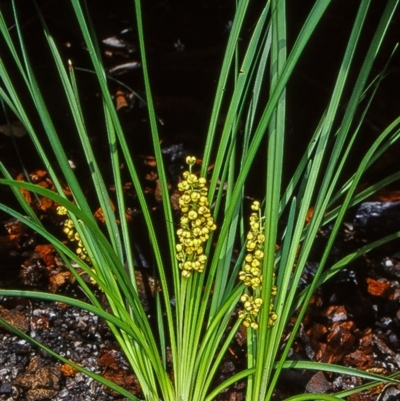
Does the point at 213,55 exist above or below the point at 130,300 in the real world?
above

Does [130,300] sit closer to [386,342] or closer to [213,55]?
[386,342]

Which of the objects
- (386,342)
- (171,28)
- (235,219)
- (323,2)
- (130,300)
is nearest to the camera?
(323,2)

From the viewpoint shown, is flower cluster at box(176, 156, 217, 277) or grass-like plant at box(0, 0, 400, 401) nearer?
grass-like plant at box(0, 0, 400, 401)

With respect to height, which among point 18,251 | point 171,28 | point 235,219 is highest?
point 171,28

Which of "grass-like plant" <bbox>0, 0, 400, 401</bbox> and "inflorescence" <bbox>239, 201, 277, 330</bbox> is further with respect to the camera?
"inflorescence" <bbox>239, 201, 277, 330</bbox>

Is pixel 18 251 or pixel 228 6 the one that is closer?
pixel 18 251

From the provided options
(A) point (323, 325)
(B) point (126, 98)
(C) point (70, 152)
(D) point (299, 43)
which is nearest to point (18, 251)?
(C) point (70, 152)

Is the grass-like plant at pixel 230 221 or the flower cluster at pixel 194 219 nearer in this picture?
the grass-like plant at pixel 230 221

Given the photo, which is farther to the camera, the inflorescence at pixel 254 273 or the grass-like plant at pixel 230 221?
the inflorescence at pixel 254 273
